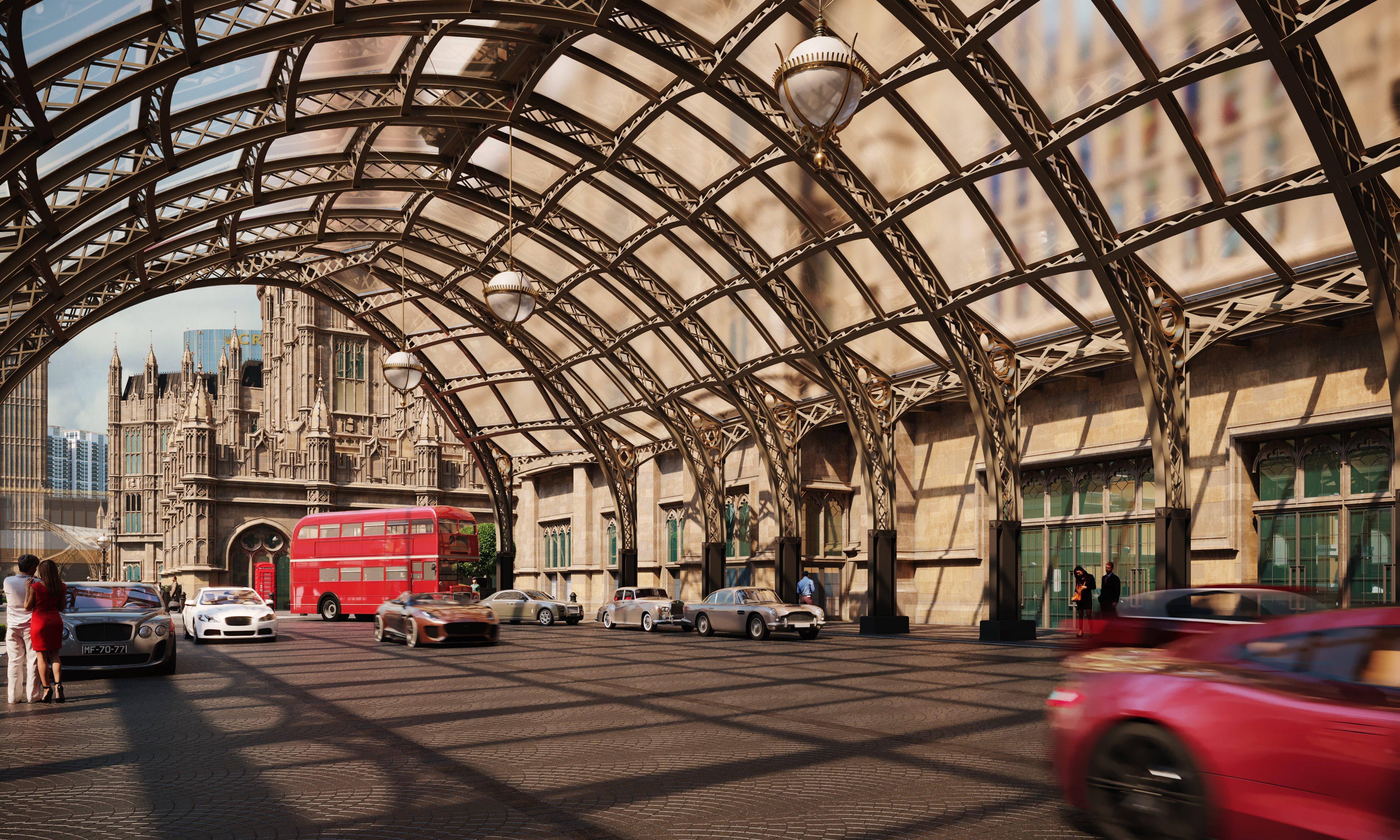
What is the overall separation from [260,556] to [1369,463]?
66711 mm

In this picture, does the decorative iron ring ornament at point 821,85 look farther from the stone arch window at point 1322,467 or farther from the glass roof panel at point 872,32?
the stone arch window at point 1322,467

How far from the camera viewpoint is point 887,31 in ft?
63.5

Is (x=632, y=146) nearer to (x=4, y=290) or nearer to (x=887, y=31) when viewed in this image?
(x=887, y=31)

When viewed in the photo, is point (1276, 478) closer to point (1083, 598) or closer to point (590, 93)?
point (1083, 598)

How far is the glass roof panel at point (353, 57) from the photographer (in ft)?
69.6

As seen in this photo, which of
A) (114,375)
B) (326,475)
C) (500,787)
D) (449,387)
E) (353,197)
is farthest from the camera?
(114,375)

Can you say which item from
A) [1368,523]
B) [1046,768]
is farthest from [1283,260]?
[1046,768]

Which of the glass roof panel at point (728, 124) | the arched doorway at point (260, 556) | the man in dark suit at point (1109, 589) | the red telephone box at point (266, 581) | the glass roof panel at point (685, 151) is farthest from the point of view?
the arched doorway at point (260, 556)

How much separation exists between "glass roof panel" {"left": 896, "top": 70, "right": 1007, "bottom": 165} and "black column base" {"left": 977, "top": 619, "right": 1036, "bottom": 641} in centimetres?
1039

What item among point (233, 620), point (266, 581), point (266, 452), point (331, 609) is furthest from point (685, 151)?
point (266, 452)

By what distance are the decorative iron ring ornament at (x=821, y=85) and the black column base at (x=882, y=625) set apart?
53.5 ft

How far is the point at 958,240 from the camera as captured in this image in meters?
23.5

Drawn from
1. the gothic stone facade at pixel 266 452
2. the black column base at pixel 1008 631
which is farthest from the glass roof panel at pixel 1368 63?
the gothic stone facade at pixel 266 452

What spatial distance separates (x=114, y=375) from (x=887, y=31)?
4710 inches
